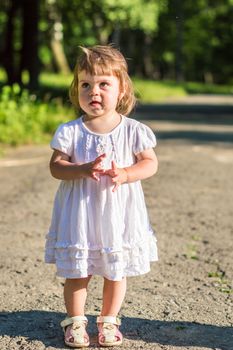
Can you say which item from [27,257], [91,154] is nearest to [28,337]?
[91,154]

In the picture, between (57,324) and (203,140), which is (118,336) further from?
(203,140)

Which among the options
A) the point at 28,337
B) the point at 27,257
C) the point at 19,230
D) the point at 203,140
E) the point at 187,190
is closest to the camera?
the point at 28,337

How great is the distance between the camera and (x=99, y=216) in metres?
3.77

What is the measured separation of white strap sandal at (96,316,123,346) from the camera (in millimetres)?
3834

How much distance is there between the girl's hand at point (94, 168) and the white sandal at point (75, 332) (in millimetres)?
731

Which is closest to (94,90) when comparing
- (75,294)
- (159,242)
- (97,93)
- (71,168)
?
(97,93)

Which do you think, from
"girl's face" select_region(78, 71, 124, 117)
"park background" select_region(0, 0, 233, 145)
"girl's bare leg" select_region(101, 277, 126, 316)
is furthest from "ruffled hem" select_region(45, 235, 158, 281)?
"park background" select_region(0, 0, 233, 145)

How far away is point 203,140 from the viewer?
50.8ft

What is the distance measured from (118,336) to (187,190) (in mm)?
5413

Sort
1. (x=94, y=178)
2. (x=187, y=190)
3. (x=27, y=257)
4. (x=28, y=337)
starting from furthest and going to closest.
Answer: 1. (x=187, y=190)
2. (x=27, y=257)
3. (x=28, y=337)
4. (x=94, y=178)

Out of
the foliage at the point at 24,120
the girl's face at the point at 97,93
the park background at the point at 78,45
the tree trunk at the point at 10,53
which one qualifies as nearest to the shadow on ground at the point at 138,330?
the girl's face at the point at 97,93

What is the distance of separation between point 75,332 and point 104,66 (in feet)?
4.19

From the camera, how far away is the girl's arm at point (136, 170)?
3684mm

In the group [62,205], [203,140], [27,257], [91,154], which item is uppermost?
[91,154]
